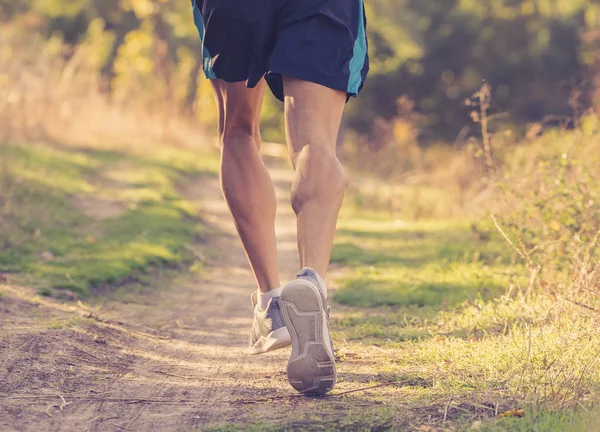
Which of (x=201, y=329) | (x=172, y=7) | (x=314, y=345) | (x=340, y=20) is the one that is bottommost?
(x=201, y=329)

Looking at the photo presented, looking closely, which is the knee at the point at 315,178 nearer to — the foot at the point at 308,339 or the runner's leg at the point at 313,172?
the runner's leg at the point at 313,172

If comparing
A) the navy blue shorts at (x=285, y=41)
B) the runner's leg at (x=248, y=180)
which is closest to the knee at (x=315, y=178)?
the navy blue shorts at (x=285, y=41)

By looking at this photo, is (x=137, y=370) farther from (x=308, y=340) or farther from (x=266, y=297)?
(x=308, y=340)

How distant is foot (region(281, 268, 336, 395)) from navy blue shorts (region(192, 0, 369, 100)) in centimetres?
67

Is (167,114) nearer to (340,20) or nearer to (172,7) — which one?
(172,7)

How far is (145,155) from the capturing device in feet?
42.1

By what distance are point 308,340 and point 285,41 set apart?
0.94 metres

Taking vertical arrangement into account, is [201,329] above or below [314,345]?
below

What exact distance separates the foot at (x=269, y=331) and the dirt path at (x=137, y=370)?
0.12 meters

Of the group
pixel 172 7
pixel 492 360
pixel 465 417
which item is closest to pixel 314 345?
pixel 465 417

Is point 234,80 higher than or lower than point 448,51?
lower

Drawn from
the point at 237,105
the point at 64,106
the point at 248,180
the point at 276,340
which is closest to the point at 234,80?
the point at 237,105

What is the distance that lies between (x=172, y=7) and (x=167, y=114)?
16.8ft

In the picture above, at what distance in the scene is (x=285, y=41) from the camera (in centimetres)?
280
